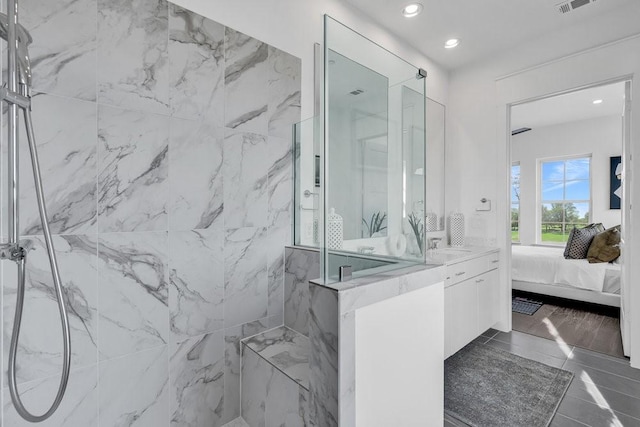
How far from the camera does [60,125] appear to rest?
4.24ft

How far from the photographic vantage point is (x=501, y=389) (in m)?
2.14

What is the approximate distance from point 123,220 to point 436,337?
163cm

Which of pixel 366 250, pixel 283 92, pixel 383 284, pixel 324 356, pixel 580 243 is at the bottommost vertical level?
pixel 324 356

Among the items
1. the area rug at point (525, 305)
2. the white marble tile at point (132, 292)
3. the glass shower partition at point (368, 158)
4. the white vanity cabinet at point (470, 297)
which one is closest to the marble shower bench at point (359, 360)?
the glass shower partition at point (368, 158)

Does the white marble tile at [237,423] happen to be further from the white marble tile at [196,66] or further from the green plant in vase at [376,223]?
the white marble tile at [196,66]

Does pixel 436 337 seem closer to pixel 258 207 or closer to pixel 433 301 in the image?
pixel 433 301

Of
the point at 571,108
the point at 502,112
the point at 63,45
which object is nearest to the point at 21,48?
the point at 63,45

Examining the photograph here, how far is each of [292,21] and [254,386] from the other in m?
2.36

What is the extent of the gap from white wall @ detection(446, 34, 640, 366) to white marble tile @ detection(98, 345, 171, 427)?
3.19 metres

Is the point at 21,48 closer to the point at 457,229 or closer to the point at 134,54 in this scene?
the point at 134,54

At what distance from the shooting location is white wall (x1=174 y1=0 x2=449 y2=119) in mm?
1806

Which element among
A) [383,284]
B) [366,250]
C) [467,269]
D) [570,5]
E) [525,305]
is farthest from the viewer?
[525,305]

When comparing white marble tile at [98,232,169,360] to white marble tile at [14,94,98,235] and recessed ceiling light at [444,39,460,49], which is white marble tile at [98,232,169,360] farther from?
recessed ceiling light at [444,39,460,49]

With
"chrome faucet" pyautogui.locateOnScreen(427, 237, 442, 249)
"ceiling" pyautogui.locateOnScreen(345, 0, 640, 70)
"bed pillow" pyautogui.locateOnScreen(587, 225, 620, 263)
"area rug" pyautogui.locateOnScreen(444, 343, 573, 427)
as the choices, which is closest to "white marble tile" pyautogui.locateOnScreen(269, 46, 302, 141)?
"ceiling" pyautogui.locateOnScreen(345, 0, 640, 70)
